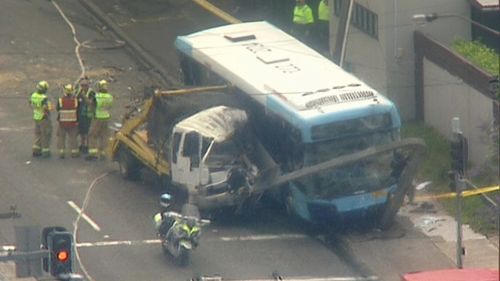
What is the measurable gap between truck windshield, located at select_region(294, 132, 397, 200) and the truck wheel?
5.02 m

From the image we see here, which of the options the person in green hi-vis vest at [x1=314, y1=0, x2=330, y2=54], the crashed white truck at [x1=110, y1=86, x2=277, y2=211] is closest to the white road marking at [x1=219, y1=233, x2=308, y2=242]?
the crashed white truck at [x1=110, y1=86, x2=277, y2=211]

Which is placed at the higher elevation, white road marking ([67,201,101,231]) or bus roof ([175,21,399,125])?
bus roof ([175,21,399,125])

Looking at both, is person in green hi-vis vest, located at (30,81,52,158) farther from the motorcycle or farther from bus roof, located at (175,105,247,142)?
the motorcycle

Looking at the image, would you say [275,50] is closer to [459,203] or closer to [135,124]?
[135,124]

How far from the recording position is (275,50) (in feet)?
131

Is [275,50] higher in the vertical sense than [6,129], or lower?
higher

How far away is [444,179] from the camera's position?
40281 millimetres

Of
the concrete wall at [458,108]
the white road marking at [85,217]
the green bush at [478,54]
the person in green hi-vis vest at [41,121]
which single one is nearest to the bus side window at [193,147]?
the white road marking at [85,217]

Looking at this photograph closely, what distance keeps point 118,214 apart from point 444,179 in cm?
706

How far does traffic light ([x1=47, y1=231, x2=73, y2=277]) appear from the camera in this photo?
82.1 feet

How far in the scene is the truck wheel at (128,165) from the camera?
40.5m

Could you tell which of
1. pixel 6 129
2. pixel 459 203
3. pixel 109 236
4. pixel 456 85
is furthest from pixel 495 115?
pixel 6 129

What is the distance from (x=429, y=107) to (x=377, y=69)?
70.6 inches

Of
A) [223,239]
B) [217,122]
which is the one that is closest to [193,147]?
[217,122]
